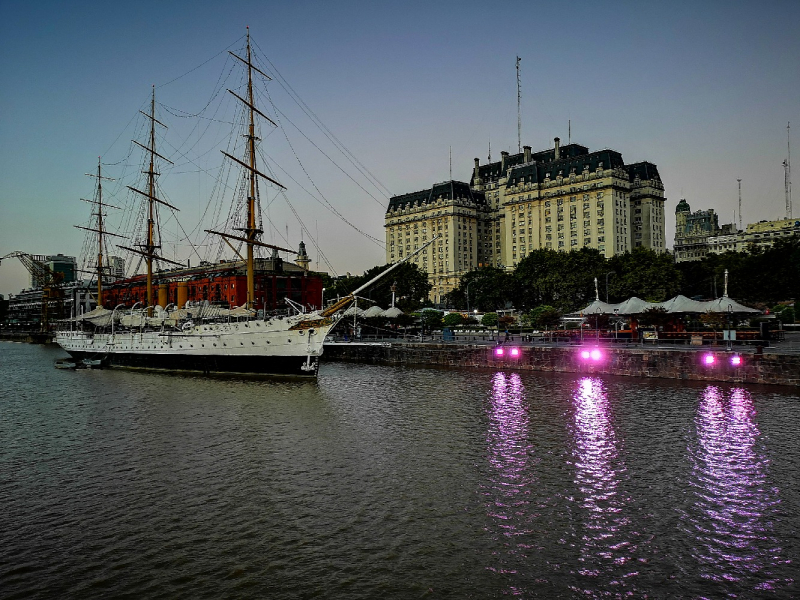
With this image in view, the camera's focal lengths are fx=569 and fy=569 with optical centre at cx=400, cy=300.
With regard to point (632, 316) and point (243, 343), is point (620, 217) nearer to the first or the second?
point (632, 316)

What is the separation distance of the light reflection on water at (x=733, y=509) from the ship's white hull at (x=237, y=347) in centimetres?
3143

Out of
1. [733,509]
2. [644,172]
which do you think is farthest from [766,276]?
[644,172]

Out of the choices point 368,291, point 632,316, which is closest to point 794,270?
point 632,316

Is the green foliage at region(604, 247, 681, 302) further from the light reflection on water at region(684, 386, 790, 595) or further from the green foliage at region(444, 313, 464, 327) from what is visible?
the light reflection on water at region(684, 386, 790, 595)

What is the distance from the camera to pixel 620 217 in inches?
6398

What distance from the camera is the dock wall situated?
38.2 m

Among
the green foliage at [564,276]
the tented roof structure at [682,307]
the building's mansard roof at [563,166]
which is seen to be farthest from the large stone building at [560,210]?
the tented roof structure at [682,307]

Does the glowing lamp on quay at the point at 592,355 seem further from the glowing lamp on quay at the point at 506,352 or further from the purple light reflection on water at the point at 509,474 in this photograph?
the purple light reflection on water at the point at 509,474

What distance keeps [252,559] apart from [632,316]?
172 ft

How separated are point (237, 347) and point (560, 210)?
454ft

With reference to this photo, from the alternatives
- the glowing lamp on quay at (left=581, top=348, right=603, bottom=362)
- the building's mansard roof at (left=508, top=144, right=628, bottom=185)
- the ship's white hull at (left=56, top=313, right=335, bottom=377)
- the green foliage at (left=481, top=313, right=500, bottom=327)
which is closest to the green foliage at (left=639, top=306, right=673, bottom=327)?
the glowing lamp on quay at (left=581, top=348, right=603, bottom=362)

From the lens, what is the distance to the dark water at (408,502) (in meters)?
Answer: 12.3

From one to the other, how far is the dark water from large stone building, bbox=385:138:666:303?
430ft

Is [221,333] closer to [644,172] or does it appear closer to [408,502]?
[408,502]
